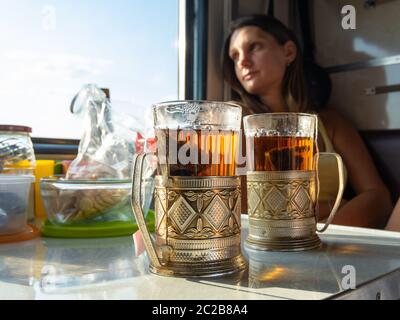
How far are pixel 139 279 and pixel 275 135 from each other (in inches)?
10.2

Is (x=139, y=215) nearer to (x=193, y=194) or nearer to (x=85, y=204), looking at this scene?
(x=193, y=194)

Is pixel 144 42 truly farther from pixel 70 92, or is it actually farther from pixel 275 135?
pixel 275 135

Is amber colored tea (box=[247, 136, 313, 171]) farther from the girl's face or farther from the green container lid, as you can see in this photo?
the girl's face

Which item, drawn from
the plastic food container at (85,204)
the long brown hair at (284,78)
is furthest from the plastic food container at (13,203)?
the long brown hair at (284,78)

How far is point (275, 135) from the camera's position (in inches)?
20.0

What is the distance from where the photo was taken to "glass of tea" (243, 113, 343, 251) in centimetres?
49

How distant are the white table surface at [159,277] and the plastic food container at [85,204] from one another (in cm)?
6

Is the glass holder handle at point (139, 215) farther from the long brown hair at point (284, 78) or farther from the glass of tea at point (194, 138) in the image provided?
the long brown hair at point (284, 78)

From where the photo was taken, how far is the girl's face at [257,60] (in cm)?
130

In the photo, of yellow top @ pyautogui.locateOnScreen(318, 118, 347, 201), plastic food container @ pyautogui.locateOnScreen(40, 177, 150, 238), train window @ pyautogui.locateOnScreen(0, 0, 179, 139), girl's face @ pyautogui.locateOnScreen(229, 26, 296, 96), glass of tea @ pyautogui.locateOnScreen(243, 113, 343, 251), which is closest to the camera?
glass of tea @ pyautogui.locateOnScreen(243, 113, 343, 251)

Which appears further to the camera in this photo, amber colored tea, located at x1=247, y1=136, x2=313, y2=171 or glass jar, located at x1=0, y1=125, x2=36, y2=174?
glass jar, located at x1=0, y1=125, x2=36, y2=174

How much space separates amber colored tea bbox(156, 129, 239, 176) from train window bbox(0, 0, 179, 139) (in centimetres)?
50

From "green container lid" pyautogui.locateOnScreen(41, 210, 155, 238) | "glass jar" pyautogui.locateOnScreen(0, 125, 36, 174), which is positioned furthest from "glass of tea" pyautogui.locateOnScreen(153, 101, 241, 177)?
"glass jar" pyautogui.locateOnScreen(0, 125, 36, 174)

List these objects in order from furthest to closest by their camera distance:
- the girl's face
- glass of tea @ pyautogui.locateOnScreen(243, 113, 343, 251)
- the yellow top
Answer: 1. the girl's face
2. the yellow top
3. glass of tea @ pyautogui.locateOnScreen(243, 113, 343, 251)
